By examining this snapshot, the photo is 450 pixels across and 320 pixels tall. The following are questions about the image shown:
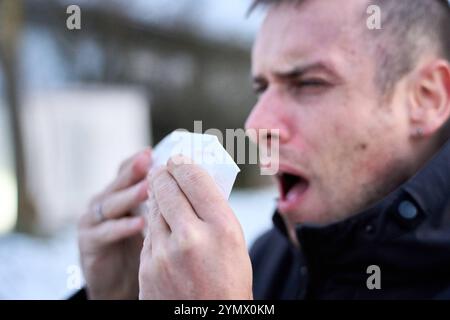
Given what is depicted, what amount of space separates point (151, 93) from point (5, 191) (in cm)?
318

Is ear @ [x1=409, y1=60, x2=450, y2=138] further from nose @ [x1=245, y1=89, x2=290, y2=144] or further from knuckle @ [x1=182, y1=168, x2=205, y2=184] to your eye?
knuckle @ [x1=182, y1=168, x2=205, y2=184]

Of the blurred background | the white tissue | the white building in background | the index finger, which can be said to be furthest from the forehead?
the white building in background

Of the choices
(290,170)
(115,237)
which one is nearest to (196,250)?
(290,170)

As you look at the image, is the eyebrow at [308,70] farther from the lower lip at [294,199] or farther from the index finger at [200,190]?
the index finger at [200,190]

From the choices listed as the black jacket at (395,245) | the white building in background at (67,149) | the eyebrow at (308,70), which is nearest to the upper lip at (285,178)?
the black jacket at (395,245)

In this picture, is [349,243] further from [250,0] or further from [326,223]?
[250,0]

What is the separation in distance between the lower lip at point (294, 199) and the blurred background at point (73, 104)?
125 inches

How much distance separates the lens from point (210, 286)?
3.43 feet

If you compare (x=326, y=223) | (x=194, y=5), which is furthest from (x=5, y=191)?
(x=326, y=223)

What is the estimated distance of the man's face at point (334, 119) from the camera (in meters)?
1.69

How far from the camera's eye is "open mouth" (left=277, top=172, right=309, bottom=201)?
5.76 feet

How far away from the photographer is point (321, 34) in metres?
1.71

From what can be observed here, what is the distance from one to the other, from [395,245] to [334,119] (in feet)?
1.46

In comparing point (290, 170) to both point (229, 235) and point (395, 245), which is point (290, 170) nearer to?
point (395, 245)
